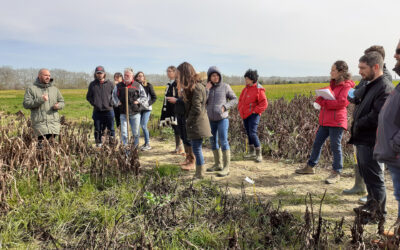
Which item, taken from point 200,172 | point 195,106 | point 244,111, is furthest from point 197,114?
point 244,111

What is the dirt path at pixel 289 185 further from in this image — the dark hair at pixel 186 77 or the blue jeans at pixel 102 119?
the dark hair at pixel 186 77

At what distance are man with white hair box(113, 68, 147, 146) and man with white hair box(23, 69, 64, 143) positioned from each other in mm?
1245

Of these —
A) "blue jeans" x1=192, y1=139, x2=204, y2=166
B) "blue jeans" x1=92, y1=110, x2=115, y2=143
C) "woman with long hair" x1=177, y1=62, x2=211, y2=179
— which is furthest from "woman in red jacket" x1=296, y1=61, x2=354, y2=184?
"blue jeans" x1=92, y1=110, x2=115, y2=143

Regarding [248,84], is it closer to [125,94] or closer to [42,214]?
[125,94]

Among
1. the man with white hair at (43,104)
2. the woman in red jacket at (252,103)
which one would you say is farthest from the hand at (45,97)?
the woman in red jacket at (252,103)

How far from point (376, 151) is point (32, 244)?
3.14 metres

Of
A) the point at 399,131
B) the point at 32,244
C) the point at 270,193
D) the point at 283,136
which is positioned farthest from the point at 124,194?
the point at 283,136

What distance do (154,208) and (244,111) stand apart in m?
2.81

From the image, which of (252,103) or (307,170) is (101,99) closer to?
(252,103)

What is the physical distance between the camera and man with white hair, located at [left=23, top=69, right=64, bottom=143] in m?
4.05

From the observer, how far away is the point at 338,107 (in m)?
3.70

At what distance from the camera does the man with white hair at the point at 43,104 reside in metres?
4.05

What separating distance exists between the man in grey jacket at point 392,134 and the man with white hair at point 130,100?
13.6 ft

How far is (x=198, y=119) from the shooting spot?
154 inches
